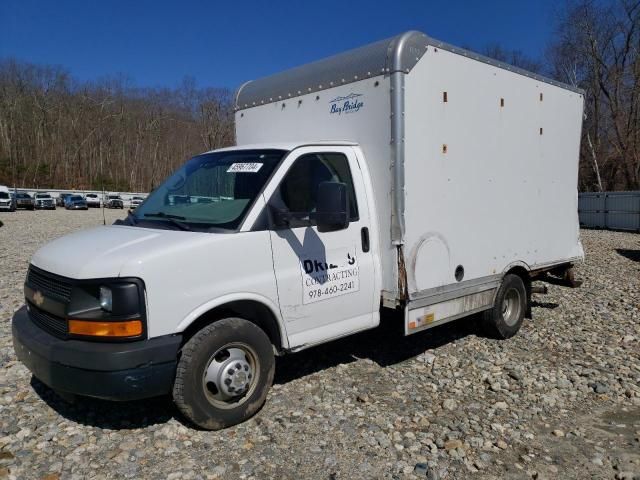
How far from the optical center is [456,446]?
3.74 meters

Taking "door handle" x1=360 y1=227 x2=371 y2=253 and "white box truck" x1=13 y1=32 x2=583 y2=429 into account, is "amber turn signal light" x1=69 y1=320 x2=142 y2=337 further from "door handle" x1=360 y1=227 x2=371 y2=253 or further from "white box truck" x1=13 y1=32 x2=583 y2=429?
"door handle" x1=360 y1=227 x2=371 y2=253

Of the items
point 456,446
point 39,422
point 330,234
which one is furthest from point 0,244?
point 456,446

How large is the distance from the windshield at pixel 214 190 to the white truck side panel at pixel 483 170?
140 cm

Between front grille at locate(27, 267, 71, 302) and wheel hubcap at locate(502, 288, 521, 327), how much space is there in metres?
4.88

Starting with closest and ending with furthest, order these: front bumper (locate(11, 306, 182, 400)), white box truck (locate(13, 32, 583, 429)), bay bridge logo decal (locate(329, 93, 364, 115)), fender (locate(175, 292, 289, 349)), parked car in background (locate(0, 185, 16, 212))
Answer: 1. front bumper (locate(11, 306, 182, 400))
2. white box truck (locate(13, 32, 583, 429))
3. fender (locate(175, 292, 289, 349))
4. bay bridge logo decal (locate(329, 93, 364, 115))
5. parked car in background (locate(0, 185, 16, 212))

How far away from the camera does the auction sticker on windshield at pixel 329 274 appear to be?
4.21 meters

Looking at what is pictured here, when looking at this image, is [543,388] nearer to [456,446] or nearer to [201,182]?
[456,446]

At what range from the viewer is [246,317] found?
160 inches

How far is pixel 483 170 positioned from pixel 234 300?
328 centimetres

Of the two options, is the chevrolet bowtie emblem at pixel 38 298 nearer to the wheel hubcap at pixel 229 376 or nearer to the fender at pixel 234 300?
the fender at pixel 234 300

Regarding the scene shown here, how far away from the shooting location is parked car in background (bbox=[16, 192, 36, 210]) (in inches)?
1806

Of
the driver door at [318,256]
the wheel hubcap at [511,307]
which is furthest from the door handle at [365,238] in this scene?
the wheel hubcap at [511,307]

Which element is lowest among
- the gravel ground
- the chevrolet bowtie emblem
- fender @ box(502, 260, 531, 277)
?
the gravel ground

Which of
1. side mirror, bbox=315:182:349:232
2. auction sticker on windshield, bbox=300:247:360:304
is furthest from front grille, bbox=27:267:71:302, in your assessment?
side mirror, bbox=315:182:349:232
